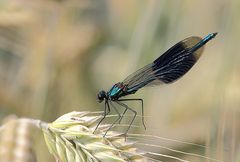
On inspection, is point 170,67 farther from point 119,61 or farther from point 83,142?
point 119,61

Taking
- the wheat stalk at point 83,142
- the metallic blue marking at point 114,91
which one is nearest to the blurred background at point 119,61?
the metallic blue marking at point 114,91

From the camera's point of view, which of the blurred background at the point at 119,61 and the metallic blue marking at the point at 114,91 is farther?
the blurred background at the point at 119,61

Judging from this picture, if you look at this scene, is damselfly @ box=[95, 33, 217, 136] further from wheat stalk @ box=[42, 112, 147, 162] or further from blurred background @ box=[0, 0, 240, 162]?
wheat stalk @ box=[42, 112, 147, 162]

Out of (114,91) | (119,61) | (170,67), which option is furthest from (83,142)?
(119,61)

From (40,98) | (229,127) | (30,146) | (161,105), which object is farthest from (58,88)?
(30,146)

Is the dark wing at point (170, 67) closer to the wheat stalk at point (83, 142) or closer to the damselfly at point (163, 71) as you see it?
the damselfly at point (163, 71)

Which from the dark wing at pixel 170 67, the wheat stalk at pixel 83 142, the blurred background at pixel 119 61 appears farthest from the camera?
the blurred background at pixel 119 61

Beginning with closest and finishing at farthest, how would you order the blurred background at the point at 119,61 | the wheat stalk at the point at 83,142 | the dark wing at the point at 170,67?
1. the wheat stalk at the point at 83,142
2. the dark wing at the point at 170,67
3. the blurred background at the point at 119,61

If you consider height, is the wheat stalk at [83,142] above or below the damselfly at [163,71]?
below
